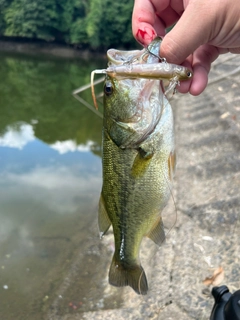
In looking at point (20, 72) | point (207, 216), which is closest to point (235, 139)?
point (207, 216)

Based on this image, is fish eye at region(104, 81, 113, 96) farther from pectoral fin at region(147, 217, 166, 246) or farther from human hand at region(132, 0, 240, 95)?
pectoral fin at region(147, 217, 166, 246)

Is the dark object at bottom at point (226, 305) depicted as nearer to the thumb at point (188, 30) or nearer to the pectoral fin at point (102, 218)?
A: the pectoral fin at point (102, 218)

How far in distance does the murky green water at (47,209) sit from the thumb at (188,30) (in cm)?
354

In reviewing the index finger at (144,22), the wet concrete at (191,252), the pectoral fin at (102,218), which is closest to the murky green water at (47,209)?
the wet concrete at (191,252)

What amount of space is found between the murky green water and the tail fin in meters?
2.48

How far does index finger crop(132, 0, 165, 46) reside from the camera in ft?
6.90

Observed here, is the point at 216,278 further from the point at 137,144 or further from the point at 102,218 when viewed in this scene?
the point at 137,144

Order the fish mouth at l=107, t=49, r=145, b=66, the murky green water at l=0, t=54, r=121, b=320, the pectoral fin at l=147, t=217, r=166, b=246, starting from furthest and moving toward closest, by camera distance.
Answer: the murky green water at l=0, t=54, r=121, b=320, the pectoral fin at l=147, t=217, r=166, b=246, the fish mouth at l=107, t=49, r=145, b=66

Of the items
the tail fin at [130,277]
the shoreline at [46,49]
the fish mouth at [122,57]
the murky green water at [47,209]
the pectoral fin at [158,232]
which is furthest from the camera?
the shoreline at [46,49]

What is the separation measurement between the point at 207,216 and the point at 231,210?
13.4 inches

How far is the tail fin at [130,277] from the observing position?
6.91 ft

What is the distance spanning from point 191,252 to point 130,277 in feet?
7.30

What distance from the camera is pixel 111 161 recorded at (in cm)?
189

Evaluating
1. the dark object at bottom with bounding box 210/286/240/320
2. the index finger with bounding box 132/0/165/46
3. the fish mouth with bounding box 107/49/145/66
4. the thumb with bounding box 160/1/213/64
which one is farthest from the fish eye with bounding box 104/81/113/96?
the dark object at bottom with bounding box 210/286/240/320
